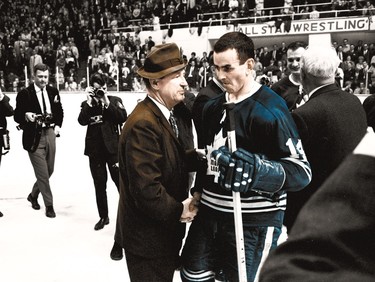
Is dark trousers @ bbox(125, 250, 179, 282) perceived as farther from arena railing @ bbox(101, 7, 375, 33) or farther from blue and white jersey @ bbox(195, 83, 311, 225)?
arena railing @ bbox(101, 7, 375, 33)

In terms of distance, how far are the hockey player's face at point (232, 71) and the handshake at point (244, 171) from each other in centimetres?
36

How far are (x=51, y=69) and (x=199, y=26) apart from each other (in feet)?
22.1

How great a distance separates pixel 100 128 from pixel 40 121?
791 mm

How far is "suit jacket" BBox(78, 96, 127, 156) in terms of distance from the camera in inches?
154

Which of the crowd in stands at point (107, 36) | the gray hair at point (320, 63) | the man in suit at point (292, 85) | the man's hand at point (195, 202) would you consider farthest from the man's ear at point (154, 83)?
the crowd in stands at point (107, 36)

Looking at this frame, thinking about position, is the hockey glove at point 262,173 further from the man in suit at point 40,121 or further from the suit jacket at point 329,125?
the man in suit at point 40,121

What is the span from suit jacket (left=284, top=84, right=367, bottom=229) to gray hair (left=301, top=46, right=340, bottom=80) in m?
0.07

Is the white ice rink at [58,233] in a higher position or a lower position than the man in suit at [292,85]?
lower

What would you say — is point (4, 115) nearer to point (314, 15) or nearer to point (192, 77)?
point (192, 77)

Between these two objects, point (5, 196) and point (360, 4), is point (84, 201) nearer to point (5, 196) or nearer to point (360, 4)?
point (5, 196)

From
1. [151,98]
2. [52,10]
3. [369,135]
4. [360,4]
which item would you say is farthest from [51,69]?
[369,135]

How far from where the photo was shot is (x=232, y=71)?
78.2 inches

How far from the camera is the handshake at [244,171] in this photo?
165 cm

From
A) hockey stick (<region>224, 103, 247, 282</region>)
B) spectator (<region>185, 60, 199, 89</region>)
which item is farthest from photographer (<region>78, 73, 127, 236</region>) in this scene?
spectator (<region>185, 60, 199, 89</region>)
